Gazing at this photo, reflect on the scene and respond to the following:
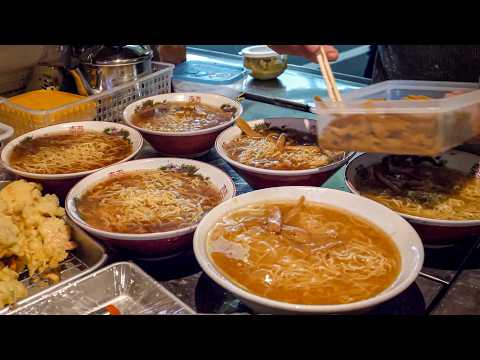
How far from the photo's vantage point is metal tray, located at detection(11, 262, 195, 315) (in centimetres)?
162

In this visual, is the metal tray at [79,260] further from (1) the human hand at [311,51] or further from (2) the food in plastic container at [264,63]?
(2) the food in plastic container at [264,63]

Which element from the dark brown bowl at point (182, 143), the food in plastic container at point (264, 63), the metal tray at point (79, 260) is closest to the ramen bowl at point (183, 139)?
the dark brown bowl at point (182, 143)

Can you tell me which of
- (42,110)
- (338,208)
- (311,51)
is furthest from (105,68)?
(338,208)

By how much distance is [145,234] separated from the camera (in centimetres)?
173

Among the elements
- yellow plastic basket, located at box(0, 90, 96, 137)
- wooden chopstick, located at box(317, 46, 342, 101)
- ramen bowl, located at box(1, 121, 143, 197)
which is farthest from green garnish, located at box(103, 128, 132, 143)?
wooden chopstick, located at box(317, 46, 342, 101)

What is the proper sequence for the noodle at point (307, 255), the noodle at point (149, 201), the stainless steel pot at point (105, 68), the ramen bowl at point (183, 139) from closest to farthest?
the noodle at point (307, 255) < the noodle at point (149, 201) < the ramen bowl at point (183, 139) < the stainless steel pot at point (105, 68)

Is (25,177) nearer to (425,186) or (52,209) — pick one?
(52,209)

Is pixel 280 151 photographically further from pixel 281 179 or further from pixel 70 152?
pixel 70 152

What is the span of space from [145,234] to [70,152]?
1074 mm

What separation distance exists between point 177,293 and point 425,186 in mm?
1320

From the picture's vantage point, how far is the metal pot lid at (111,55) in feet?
10.2

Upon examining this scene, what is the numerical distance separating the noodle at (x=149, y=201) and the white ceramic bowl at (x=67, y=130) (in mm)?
152

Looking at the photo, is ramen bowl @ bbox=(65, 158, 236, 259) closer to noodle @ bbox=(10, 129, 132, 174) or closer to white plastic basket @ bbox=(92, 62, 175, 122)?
noodle @ bbox=(10, 129, 132, 174)
